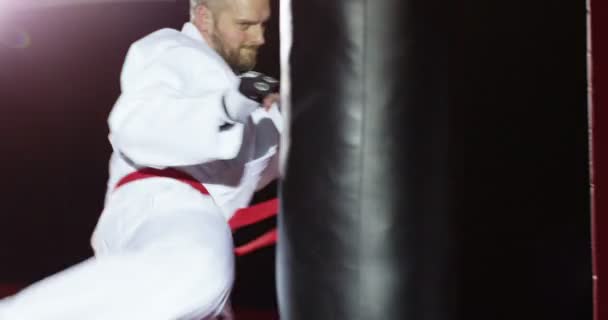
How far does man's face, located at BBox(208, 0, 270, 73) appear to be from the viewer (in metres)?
1.71

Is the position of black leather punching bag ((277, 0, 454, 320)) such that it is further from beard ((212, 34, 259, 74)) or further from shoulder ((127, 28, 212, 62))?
beard ((212, 34, 259, 74))

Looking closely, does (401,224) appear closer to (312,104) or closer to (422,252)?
(422,252)

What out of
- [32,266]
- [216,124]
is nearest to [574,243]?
[216,124]

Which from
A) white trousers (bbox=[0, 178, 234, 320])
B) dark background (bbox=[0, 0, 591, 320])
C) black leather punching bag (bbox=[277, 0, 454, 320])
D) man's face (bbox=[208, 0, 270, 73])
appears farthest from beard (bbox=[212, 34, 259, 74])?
dark background (bbox=[0, 0, 591, 320])

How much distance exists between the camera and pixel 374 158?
3.15 ft

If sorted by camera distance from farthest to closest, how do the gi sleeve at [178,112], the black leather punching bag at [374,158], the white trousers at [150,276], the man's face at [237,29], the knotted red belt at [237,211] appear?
the man's face at [237,29]
the knotted red belt at [237,211]
the gi sleeve at [178,112]
the white trousers at [150,276]
the black leather punching bag at [374,158]

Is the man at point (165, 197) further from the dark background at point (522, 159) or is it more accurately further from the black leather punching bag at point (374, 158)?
the dark background at point (522, 159)

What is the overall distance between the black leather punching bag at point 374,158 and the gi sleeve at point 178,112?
1.14 feet

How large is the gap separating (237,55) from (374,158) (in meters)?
0.90

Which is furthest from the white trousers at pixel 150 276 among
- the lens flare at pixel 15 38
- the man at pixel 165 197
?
the lens flare at pixel 15 38

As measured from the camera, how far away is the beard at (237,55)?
68.7 inches

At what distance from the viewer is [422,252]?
97cm

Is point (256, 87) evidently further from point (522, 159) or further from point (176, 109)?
point (522, 159)

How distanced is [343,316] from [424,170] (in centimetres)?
24
